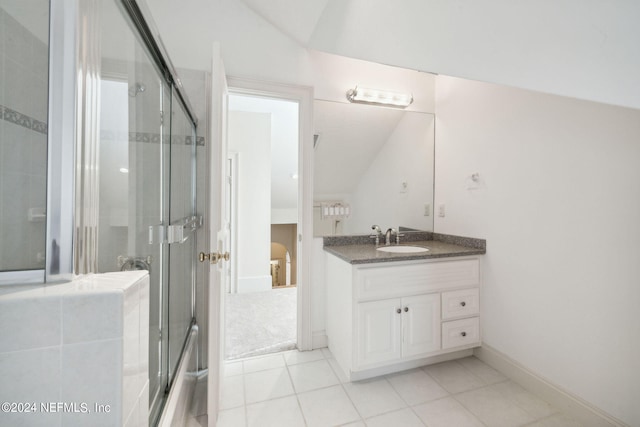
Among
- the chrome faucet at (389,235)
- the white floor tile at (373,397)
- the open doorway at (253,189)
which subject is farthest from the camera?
the open doorway at (253,189)

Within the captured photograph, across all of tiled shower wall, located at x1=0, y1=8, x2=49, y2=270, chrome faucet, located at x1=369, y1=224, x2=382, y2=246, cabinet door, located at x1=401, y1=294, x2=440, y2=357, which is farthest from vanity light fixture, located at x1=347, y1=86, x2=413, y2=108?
tiled shower wall, located at x1=0, y1=8, x2=49, y2=270

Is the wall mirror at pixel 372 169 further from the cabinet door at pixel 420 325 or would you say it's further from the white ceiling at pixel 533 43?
the white ceiling at pixel 533 43

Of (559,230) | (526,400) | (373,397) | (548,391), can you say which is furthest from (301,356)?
(559,230)

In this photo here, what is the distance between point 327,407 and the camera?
1.53 meters

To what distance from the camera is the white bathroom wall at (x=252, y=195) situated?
3.49 metres

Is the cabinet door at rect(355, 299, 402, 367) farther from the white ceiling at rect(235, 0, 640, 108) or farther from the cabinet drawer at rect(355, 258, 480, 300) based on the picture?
the white ceiling at rect(235, 0, 640, 108)

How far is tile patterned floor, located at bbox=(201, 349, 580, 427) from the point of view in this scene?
1.44m

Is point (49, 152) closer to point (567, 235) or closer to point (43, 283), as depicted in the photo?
point (43, 283)

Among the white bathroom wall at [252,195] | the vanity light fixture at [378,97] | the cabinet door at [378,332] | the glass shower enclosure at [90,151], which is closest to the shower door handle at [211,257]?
the glass shower enclosure at [90,151]

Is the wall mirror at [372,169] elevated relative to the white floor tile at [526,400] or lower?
elevated

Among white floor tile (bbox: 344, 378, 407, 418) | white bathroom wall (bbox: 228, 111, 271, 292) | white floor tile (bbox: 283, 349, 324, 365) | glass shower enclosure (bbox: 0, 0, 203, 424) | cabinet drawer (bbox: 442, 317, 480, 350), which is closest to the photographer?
glass shower enclosure (bbox: 0, 0, 203, 424)

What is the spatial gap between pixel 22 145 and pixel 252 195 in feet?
9.48

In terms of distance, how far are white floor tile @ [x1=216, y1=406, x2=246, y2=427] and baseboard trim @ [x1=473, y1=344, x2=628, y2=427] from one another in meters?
1.70

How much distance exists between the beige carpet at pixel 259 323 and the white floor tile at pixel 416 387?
851 millimetres
